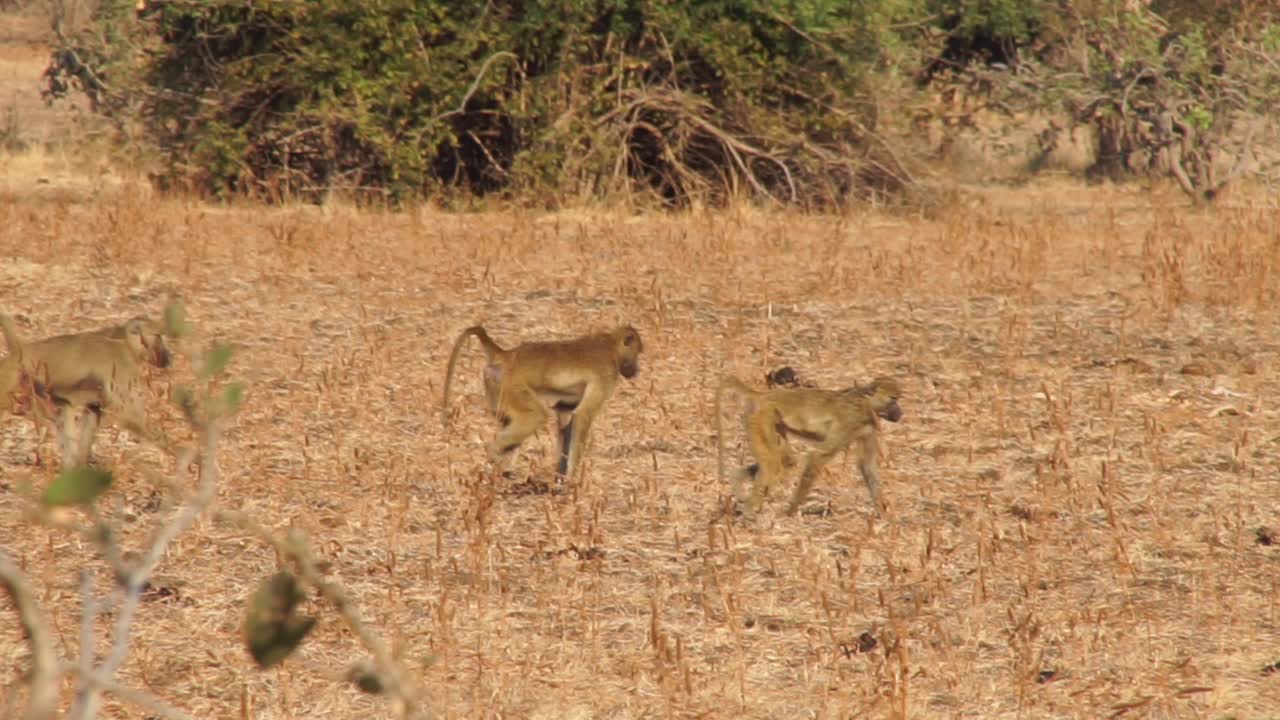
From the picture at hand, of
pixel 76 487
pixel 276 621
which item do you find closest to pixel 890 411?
pixel 276 621

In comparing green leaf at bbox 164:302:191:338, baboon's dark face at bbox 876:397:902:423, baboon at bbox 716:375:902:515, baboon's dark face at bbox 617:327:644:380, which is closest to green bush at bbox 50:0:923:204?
baboon's dark face at bbox 617:327:644:380

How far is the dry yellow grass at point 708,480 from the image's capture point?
4879 mm

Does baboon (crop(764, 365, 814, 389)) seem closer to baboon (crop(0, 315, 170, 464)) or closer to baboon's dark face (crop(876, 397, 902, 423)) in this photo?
baboon's dark face (crop(876, 397, 902, 423))

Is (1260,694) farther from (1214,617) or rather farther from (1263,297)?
(1263,297)

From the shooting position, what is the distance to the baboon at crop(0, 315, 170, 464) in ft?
20.4

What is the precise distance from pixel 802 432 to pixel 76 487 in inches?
211

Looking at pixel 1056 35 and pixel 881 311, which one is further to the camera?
pixel 1056 35

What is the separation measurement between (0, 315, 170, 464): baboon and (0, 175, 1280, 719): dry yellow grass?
1.11 feet

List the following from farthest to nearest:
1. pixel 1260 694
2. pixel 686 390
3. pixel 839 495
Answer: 1. pixel 686 390
2. pixel 839 495
3. pixel 1260 694

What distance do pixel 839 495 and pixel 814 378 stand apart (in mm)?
2037

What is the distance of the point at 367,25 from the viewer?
1473cm

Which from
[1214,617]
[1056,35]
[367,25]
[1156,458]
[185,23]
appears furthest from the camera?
[1056,35]

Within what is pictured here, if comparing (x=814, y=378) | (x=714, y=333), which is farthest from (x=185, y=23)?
(x=814, y=378)

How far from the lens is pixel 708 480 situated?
6.99 meters
